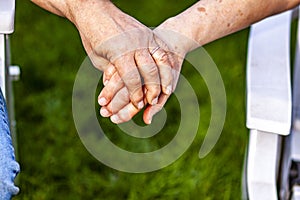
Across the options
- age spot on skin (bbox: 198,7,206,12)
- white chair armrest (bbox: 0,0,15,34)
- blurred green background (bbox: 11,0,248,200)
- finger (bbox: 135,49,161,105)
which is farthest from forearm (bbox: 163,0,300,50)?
blurred green background (bbox: 11,0,248,200)

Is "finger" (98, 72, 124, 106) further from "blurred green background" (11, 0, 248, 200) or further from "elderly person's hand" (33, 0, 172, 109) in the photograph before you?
"blurred green background" (11, 0, 248, 200)

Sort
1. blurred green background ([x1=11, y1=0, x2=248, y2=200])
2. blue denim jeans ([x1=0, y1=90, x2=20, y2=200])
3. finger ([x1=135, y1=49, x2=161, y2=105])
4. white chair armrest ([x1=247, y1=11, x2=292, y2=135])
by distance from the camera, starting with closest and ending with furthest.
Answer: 1. blue denim jeans ([x1=0, y1=90, x2=20, y2=200])
2. finger ([x1=135, y1=49, x2=161, y2=105])
3. white chair armrest ([x1=247, y1=11, x2=292, y2=135])
4. blurred green background ([x1=11, y1=0, x2=248, y2=200])

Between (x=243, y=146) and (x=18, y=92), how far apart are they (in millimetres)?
816

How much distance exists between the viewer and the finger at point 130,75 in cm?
181

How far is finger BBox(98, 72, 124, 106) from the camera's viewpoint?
1.83 meters

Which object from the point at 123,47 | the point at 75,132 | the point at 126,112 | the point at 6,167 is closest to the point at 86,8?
the point at 123,47

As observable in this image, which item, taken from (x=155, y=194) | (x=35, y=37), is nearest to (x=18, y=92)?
(x=35, y=37)

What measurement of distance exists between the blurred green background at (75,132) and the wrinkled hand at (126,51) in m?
0.78

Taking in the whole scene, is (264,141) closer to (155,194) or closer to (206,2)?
(206,2)

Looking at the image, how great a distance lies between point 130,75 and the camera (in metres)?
1.81

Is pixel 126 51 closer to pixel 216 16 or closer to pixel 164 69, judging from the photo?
pixel 164 69

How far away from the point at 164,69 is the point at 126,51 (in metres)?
0.09

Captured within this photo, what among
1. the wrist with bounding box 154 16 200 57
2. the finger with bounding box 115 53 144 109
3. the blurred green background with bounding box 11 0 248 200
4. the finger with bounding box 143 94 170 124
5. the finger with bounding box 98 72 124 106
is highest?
the wrist with bounding box 154 16 200 57

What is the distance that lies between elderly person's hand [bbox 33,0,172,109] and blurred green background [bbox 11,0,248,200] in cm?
77
